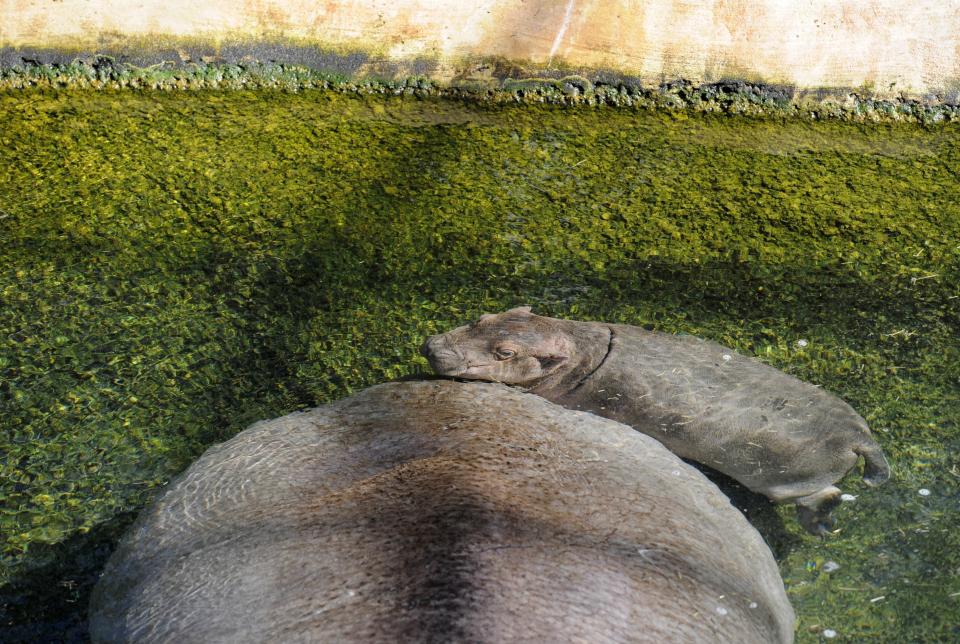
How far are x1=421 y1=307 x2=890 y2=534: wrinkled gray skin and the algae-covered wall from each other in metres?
2.51

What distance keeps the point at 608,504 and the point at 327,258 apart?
2.30m

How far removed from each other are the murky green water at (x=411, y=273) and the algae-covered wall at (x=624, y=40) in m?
0.29

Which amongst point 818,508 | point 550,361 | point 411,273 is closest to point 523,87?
point 411,273

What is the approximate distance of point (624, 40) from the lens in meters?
5.70

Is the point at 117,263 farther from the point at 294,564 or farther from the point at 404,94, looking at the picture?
the point at 294,564

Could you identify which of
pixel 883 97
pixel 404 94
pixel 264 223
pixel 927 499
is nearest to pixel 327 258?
pixel 264 223

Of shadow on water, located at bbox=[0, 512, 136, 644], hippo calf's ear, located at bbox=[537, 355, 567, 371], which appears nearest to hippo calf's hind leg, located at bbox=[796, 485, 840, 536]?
hippo calf's ear, located at bbox=[537, 355, 567, 371]

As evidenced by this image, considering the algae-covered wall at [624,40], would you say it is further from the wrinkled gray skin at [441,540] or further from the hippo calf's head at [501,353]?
the wrinkled gray skin at [441,540]

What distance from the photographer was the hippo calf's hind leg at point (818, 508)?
124 inches

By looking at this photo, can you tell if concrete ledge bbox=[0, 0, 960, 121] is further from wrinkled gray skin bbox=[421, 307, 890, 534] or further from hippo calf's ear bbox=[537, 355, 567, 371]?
hippo calf's ear bbox=[537, 355, 567, 371]

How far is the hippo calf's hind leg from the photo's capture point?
3.16 metres

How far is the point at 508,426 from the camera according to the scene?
8.25 feet

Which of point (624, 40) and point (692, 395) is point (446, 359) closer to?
point (692, 395)

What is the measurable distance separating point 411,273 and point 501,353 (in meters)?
0.92
